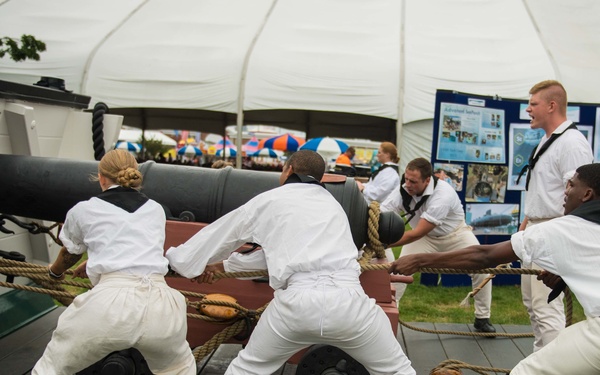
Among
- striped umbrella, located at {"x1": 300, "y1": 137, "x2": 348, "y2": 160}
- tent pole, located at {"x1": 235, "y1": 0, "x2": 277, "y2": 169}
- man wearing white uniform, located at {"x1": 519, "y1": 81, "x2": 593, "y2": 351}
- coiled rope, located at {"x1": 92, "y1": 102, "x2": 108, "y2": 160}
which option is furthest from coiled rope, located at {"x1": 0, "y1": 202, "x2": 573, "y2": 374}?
striped umbrella, located at {"x1": 300, "y1": 137, "x2": 348, "y2": 160}

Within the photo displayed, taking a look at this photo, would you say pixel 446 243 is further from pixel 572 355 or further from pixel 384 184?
pixel 572 355

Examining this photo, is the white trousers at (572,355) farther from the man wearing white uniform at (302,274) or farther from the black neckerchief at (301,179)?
the black neckerchief at (301,179)

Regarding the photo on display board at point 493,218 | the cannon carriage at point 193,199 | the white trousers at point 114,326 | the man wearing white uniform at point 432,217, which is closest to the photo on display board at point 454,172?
the photo on display board at point 493,218

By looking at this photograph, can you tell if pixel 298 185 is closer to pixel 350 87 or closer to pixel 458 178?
pixel 458 178

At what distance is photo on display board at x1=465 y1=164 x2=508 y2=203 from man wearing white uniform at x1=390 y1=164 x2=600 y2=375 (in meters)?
4.09

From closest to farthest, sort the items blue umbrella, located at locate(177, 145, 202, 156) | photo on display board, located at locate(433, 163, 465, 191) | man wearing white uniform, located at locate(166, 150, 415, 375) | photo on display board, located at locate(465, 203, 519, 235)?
man wearing white uniform, located at locate(166, 150, 415, 375), photo on display board, located at locate(433, 163, 465, 191), photo on display board, located at locate(465, 203, 519, 235), blue umbrella, located at locate(177, 145, 202, 156)

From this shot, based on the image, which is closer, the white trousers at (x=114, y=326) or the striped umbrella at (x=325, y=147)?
the white trousers at (x=114, y=326)

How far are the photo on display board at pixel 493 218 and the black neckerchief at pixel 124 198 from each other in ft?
14.9

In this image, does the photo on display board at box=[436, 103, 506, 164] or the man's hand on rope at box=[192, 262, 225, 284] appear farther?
the photo on display board at box=[436, 103, 506, 164]

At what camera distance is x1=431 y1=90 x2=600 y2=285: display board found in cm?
639

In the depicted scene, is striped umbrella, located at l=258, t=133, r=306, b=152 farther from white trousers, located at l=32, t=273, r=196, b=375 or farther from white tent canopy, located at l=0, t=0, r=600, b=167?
white trousers, located at l=32, t=273, r=196, b=375

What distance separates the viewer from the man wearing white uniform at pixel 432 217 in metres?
4.57

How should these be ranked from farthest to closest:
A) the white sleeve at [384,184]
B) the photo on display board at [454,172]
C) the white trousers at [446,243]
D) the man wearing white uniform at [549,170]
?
the white sleeve at [384,184]
the photo on display board at [454,172]
the white trousers at [446,243]
the man wearing white uniform at [549,170]

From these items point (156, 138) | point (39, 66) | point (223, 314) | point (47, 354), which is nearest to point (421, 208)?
point (223, 314)
